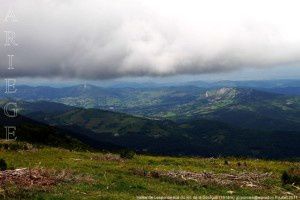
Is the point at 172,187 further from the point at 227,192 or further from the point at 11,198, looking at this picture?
the point at 11,198

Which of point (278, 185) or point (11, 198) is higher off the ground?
point (11, 198)

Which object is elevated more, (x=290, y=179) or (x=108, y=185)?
(x=108, y=185)

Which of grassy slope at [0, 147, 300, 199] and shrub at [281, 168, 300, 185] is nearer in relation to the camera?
grassy slope at [0, 147, 300, 199]

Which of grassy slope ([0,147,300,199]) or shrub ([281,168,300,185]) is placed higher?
grassy slope ([0,147,300,199])

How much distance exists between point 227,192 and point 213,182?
3692 millimetres

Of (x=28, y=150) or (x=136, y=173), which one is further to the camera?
(x=28, y=150)

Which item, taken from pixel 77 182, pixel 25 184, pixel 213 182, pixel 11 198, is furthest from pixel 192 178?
pixel 11 198

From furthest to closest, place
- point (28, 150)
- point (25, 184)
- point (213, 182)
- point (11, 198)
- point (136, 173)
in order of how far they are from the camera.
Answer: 1. point (28, 150)
2. point (136, 173)
3. point (213, 182)
4. point (25, 184)
5. point (11, 198)

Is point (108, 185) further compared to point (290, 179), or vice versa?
point (290, 179)

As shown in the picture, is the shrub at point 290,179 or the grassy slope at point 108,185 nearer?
the grassy slope at point 108,185

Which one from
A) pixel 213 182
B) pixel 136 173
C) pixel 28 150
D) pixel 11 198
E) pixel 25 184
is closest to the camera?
pixel 11 198

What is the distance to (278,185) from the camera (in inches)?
1750

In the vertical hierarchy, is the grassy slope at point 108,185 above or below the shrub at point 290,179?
above

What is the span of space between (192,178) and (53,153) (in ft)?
71.9
